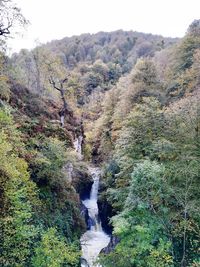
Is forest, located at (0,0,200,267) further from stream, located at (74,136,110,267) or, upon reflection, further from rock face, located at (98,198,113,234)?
stream, located at (74,136,110,267)

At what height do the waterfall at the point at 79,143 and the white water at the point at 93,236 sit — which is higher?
the waterfall at the point at 79,143

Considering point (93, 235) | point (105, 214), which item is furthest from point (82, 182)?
point (93, 235)

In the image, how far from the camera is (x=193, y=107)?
20.2 m

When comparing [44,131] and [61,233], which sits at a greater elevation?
[44,131]

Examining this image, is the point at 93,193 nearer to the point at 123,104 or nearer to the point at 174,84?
the point at 123,104

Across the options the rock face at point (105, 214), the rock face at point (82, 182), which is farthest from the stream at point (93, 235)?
the rock face at point (82, 182)

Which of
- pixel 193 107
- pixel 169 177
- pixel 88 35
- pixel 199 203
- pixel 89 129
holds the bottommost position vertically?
pixel 199 203

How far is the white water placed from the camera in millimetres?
22516

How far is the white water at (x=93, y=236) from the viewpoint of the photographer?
2252cm

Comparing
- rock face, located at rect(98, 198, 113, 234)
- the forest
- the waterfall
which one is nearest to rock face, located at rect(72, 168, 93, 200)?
the forest

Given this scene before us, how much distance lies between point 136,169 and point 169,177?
1862 mm

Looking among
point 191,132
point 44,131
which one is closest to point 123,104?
point 44,131

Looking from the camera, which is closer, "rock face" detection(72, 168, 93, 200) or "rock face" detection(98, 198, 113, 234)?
"rock face" detection(98, 198, 113, 234)

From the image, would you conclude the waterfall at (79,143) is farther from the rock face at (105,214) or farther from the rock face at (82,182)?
the rock face at (105,214)
